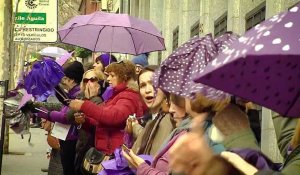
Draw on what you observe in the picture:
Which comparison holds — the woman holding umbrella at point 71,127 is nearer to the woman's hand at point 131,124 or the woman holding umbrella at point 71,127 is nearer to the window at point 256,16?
the woman's hand at point 131,124

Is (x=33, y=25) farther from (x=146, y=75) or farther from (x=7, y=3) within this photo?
(x=146, y=75)

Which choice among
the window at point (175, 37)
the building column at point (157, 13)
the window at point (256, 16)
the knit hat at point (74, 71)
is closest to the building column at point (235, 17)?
the window at point (256, 16)

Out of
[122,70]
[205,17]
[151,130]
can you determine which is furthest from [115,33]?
[151,130]

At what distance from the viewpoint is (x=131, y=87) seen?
671 centimetres

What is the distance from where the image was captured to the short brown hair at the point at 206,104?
3.18m

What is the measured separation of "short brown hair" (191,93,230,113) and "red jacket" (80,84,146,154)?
10.4 feet

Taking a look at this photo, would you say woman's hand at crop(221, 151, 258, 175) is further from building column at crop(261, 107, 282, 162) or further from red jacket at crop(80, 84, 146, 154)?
building column at crop(261, 107, 282, 162)

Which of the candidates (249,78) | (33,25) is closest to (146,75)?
(249,78)

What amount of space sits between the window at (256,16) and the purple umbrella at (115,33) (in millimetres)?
1316

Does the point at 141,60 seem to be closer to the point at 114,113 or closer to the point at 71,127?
the point at 71,127

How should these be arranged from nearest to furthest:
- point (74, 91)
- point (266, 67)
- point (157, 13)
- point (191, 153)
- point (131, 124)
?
point (191, 153) < point (266, 67) < point (131, 124) < point (74, 91) < point (157, 13)

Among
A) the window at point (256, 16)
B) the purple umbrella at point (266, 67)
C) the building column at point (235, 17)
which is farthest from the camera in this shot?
the building column at point (235, 17)

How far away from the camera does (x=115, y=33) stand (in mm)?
8891

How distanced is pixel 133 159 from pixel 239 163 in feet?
6.86
